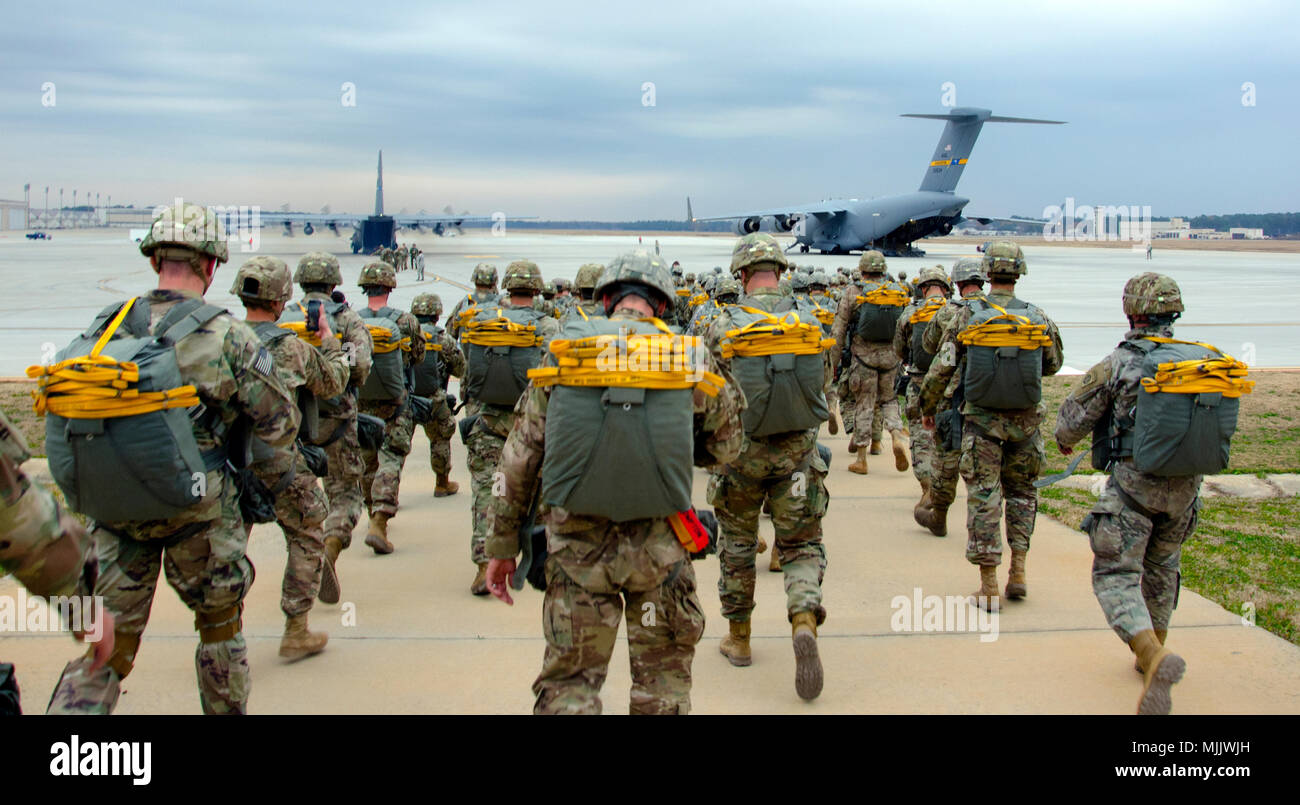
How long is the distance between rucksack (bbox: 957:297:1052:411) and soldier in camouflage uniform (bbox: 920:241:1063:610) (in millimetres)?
118

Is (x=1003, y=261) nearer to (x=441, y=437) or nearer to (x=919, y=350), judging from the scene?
(x=919, y=350)

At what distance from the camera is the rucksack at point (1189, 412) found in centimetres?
411

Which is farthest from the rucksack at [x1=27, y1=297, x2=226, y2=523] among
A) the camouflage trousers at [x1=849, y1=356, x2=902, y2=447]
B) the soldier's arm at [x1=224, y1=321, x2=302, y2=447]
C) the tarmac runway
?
the camouflage trousers at [x1=849, y1=356, x2=902, y2=447]

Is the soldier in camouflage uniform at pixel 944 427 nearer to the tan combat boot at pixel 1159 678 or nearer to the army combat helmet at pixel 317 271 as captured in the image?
the tan combat boot at pixel 1159 678

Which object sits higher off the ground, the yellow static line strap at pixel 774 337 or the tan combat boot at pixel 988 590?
the yellow static line strap at pixel 774 337

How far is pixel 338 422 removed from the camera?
573 centimetres

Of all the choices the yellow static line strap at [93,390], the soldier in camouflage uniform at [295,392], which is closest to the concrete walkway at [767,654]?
the soldier in camouflage uniform at [295,392]

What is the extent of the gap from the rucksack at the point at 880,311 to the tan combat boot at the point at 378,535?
497 cm

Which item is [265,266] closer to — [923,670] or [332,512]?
[332,512]

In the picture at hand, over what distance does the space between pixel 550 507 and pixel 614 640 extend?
1.73 ft

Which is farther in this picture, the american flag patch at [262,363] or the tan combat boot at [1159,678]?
the tan combat boot at [1159,678]

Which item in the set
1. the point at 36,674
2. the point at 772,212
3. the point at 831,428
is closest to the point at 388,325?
the point at 36,674

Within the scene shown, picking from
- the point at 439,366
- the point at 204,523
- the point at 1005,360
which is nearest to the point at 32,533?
the point at 204,523

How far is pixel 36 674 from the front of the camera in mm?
4574
